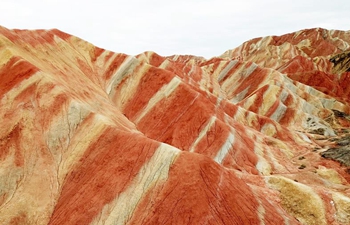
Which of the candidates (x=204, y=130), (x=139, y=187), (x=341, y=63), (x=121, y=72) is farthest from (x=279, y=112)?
(x=341, y=63)

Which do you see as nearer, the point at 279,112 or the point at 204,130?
the point at 204,130

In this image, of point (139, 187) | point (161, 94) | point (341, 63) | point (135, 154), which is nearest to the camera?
point (139, 187)

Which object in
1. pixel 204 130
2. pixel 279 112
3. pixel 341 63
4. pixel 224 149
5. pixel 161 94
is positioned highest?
pixel 161 94

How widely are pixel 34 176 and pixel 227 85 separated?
94.3 m

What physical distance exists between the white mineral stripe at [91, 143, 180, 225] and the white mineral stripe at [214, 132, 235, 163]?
59.7 ft

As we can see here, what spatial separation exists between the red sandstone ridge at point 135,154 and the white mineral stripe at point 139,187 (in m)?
0.11

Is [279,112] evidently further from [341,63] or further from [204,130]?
[341,63]

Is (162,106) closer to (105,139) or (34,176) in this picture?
(105,139)

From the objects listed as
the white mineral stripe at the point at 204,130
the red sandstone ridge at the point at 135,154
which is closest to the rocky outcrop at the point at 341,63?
the red sandstone ridge at the point at 135,154

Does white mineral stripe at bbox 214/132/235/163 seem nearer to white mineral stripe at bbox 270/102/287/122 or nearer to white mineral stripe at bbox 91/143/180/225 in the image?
white mineral stripe at bbox 91/143/180/225

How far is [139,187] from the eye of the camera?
2944 centimetres

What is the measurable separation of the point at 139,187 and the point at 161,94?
33.4 meters

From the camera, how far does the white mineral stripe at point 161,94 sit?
194ft

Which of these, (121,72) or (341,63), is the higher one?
(121,72)
